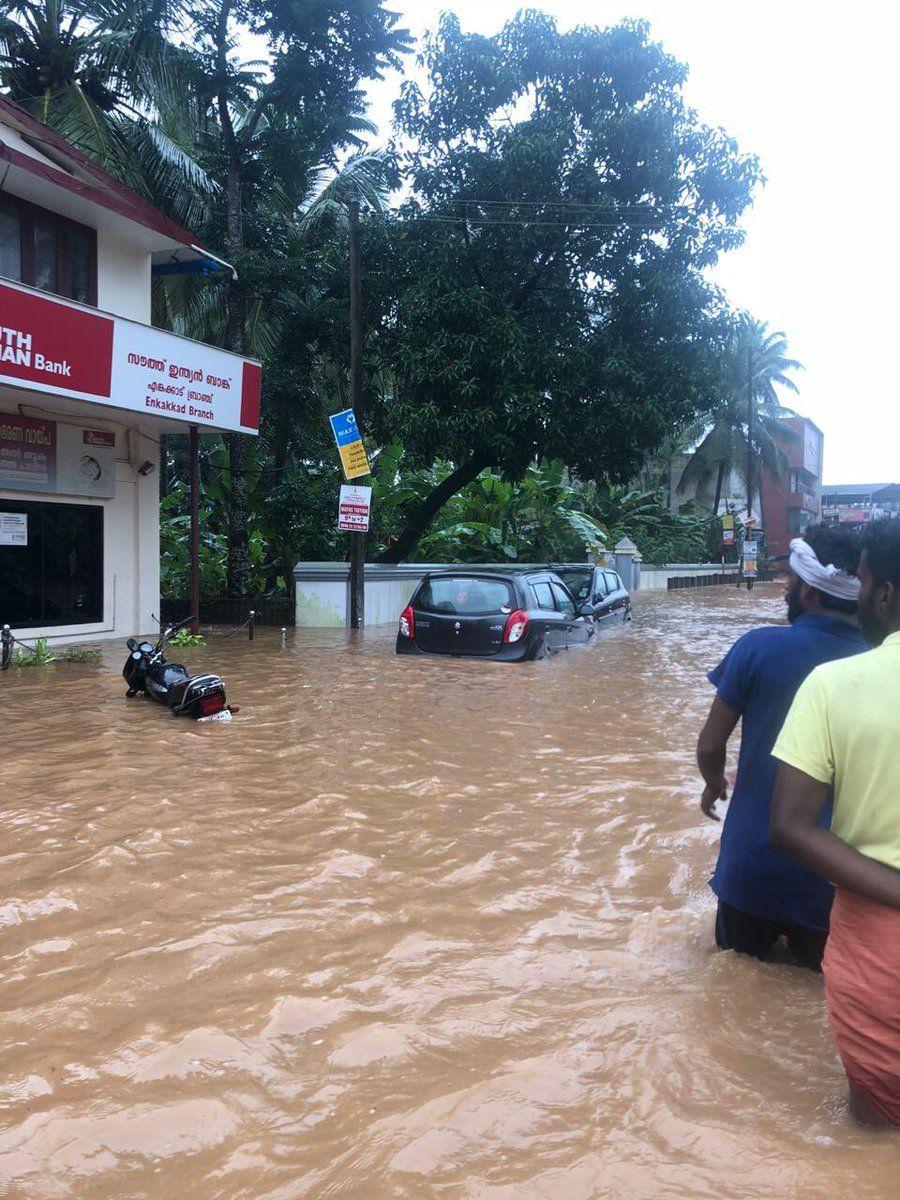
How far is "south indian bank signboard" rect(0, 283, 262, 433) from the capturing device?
38.4ft

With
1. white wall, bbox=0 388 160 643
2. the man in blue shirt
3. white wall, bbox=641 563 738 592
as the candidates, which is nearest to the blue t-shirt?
the man in blue shirt

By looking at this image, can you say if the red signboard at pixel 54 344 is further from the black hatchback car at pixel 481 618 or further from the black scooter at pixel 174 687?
the black hatchback car at pixel 481 618

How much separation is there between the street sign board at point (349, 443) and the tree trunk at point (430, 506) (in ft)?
11.6

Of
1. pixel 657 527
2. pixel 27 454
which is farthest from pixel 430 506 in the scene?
pixel 657 527

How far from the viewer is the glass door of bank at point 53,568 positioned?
1400 cm

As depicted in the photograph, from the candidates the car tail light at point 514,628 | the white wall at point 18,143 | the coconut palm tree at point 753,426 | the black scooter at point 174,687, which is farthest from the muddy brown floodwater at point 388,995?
the coconut palm tree at point 753,426

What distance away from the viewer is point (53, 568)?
14602 mm

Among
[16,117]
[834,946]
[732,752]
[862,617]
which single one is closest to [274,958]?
[834,946]

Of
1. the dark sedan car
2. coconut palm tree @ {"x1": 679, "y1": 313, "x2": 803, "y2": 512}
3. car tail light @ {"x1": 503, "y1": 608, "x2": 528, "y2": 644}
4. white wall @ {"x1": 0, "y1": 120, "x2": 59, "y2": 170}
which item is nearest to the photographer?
car tail light @ {"x1": 503, "y1": 608, "x2": 528, "y2": 644}

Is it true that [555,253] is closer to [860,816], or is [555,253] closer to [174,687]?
[174,687]

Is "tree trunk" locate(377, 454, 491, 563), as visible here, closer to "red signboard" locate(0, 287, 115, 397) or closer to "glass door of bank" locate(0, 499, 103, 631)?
"glass door of bank" locate(0, 499, 103, 631)

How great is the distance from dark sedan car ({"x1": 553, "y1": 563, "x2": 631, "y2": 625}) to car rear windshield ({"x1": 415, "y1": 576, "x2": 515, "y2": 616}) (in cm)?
300

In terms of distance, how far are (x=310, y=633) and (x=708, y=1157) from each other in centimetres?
1494

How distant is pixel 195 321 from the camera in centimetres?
2419
